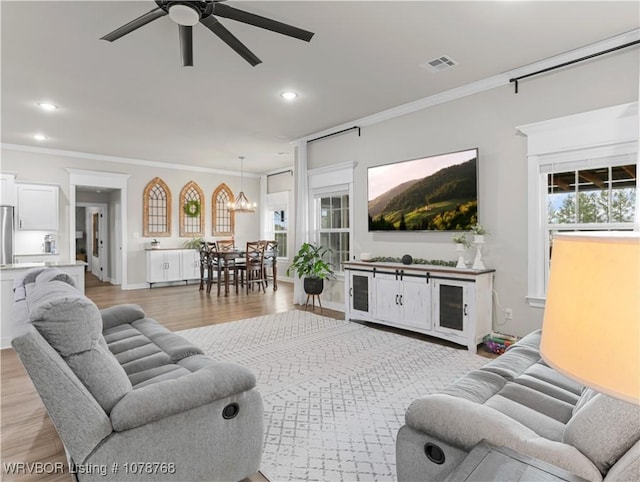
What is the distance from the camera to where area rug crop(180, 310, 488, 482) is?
2.00 m

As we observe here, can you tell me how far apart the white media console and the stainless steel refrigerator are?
5926 millimetres

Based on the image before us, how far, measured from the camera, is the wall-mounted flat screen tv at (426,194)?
163 inches

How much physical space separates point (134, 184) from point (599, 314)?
9055mm

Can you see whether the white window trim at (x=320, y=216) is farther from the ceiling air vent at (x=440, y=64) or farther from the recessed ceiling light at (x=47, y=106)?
the recessed ceiling light at (x=47, y=106)

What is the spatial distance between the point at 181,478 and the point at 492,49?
12.9 ft

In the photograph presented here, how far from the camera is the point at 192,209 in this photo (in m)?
9.09

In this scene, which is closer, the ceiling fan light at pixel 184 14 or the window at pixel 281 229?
the ceiling fan light at pixel 184 14

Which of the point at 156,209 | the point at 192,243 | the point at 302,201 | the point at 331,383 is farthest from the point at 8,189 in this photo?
the point at 331,383

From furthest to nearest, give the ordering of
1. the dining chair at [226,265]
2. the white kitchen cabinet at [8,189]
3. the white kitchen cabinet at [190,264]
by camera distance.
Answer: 1. the white kitchen cabinet at [190,264]
2. the dining chair at [226,265]
3. the white kitchen cabinet at [8,189]

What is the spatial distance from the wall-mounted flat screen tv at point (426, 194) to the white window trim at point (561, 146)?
57 centimetres

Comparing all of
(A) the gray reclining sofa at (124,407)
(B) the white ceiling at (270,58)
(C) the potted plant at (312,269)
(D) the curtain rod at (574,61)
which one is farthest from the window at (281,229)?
(A) the gray reclining sofa at (124,407)

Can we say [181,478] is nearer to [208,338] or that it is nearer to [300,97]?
[208,338]

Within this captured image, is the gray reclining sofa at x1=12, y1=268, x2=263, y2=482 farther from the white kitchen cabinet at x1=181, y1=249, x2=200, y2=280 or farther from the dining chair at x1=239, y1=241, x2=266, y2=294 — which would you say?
the white kitchen cabinet at x1=181, y1=249, x2=200, y2=280

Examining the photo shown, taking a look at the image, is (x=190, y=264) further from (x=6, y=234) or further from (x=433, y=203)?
(x=433, y=203)
